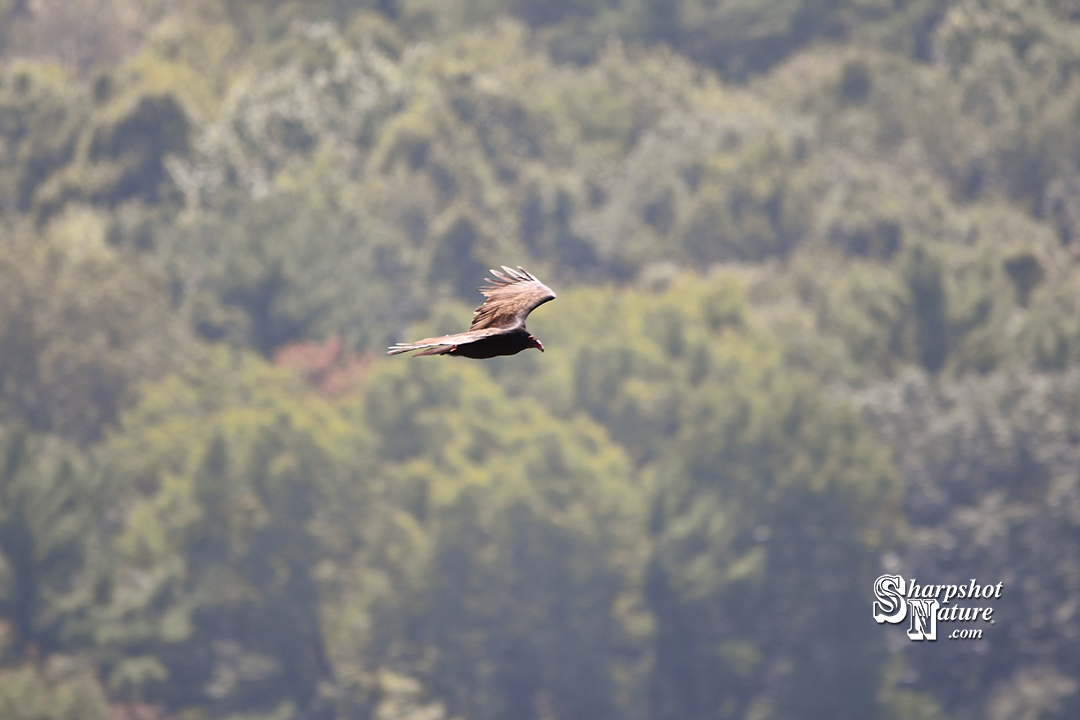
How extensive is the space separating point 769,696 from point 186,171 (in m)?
36.8

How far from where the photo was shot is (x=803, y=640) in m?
43.8

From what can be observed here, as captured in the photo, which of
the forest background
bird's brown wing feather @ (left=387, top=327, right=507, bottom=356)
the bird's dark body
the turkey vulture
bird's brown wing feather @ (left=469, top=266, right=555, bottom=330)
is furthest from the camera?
the forest background

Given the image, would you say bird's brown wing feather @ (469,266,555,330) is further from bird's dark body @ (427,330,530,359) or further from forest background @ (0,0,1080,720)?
forest background @ (0,0,1080,720)

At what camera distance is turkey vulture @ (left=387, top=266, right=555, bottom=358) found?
10281mm

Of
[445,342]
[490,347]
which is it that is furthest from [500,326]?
[445,342]

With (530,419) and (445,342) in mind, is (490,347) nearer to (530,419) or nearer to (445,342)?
(445,342)

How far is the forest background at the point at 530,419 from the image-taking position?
4406 centimetres

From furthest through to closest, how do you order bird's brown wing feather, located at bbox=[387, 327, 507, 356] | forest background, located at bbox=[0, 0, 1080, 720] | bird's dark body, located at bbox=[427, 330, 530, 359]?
forest background, located at bbox=[0, 0, 1080, 720]
bird's dark body, located at bbox=[427, 330, 530, 359]
bird's brown wing feather, located at bbox=[387, 327, 507, 356]

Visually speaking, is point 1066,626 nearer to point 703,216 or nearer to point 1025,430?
point 1025,430

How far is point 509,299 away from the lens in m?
11.7

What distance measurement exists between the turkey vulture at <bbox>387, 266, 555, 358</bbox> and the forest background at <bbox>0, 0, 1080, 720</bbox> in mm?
31857

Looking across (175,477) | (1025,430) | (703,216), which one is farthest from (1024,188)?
(175,477)

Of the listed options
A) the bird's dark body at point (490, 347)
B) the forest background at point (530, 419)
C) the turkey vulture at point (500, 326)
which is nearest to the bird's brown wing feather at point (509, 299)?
the turkey vulture at point (500, 326)

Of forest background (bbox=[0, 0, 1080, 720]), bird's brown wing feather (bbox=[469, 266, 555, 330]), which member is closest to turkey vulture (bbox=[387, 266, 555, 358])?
bird's brown wing feather (bbox=[469, 266, 555, 330])
